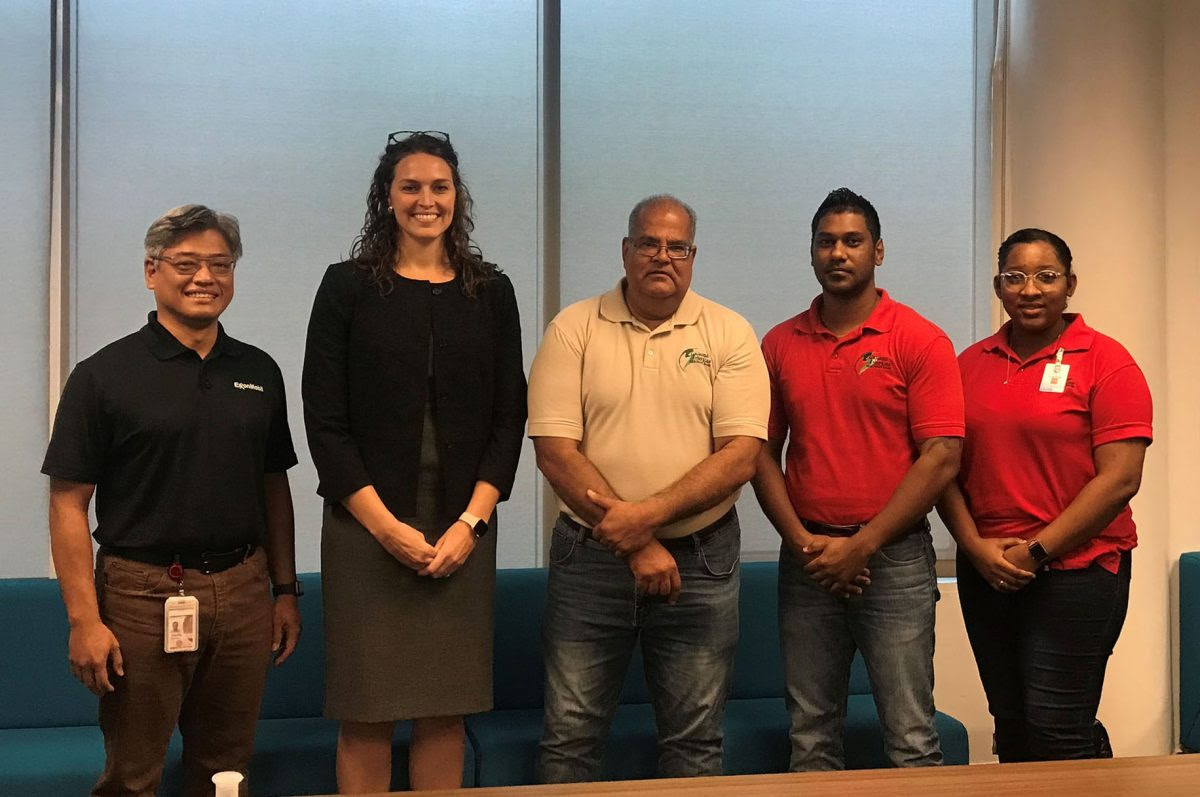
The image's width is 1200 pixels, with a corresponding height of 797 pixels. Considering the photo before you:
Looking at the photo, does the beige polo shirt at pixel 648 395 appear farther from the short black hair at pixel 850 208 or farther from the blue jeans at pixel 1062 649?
the blue jeans at pixel 1062 649

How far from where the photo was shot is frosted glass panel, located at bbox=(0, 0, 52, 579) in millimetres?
3709

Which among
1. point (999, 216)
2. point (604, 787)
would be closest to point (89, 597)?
point (604, 787)

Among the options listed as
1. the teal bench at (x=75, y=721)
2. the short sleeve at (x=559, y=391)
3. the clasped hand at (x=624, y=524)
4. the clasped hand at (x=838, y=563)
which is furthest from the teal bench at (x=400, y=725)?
the short sleeve at (x=559, y=391)

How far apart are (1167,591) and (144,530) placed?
3344 millimetres

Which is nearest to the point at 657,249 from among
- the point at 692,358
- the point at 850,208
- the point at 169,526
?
the point at 692,358

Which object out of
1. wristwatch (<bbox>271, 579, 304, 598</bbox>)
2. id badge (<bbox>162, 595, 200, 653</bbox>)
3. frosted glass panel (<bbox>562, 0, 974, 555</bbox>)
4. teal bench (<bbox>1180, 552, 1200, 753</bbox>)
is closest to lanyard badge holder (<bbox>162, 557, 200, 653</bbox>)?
id badge (<bbox>162, 595, 200, 653</bbox>)

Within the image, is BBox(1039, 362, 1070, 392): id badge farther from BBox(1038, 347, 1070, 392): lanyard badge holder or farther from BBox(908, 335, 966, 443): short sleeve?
BBox(908, 335, 966, 443): short sleeve

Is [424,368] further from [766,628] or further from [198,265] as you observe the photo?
[766,628]

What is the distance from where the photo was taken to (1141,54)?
158 inches

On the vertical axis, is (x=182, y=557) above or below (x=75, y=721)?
above

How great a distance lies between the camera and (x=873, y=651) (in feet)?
9.41

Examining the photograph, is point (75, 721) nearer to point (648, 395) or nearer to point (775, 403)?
point (648, 395)

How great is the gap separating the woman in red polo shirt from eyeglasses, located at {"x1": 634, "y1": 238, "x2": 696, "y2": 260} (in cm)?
84

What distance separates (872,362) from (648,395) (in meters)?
0.57
